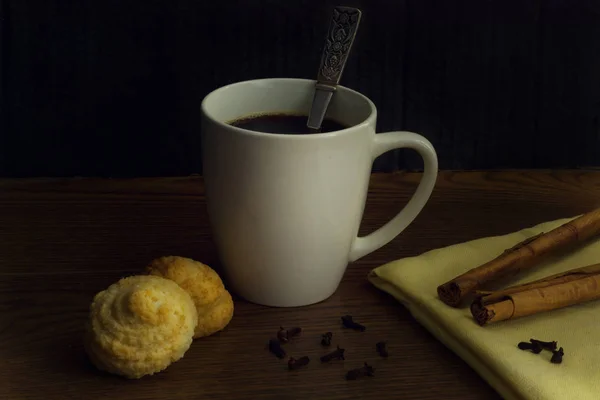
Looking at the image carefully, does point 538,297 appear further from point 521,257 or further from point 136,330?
point 136,330

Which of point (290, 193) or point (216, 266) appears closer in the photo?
point (290, 193)

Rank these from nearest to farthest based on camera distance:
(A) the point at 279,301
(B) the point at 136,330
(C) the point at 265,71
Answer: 1. (B) the point at 136,330
2. (A) the point at 279,301
3. (C) the point at 265,71

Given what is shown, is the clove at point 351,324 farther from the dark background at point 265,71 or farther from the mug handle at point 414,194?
the dark background at point 265,71

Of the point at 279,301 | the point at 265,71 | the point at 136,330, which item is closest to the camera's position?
the point at 136,330

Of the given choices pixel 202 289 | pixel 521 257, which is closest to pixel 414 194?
pixel 521 257

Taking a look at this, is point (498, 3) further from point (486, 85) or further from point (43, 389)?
point (43, 389)

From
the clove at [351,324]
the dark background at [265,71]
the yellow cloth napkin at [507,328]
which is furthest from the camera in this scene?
the dark background at [265,71]

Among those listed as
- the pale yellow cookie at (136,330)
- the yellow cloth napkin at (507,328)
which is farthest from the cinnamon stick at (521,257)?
the pale yellow cookie at (136,330)
